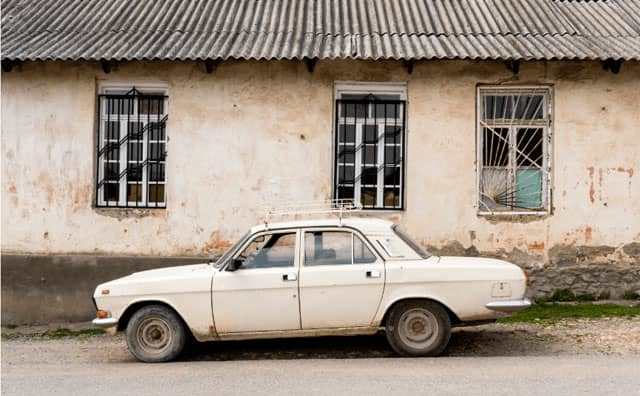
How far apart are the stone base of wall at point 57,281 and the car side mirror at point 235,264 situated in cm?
306

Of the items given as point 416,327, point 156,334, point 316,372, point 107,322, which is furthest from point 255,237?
point 416,327

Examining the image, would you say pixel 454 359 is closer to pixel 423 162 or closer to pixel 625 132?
pixel 423 162

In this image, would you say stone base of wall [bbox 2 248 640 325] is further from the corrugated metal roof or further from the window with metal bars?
the corrugated metal roof

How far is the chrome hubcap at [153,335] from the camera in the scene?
742cm

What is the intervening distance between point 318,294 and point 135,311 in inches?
76.9

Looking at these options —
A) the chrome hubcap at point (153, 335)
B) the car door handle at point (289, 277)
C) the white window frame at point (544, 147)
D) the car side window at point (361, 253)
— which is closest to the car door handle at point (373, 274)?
the car side window at point (361, 253)

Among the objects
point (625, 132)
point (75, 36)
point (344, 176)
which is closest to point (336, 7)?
point (344, 176)

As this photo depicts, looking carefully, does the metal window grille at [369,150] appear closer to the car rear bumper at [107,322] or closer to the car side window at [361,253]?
the car side window at [361,253]

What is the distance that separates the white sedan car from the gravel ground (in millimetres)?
330

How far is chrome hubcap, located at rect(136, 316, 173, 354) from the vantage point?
742 centimetres

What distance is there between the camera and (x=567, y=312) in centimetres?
951

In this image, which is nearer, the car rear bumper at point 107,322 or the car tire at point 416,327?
the car tire at point 416,327

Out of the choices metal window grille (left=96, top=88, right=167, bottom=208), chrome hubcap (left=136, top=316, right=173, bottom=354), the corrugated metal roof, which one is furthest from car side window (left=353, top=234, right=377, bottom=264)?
metal window grille (left=96, top=88, right=167, bottom=208)

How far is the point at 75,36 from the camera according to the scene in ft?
35.2
